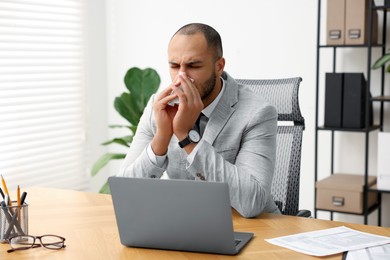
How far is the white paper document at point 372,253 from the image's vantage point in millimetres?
1422

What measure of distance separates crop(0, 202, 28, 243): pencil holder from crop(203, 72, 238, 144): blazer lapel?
681mm

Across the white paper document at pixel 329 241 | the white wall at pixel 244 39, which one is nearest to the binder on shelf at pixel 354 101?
the white wall at pixel 244 39

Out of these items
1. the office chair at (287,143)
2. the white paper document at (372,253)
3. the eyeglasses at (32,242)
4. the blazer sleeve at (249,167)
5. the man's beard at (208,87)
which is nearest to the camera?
the white paper document at (372,253)

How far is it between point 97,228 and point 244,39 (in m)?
2.43

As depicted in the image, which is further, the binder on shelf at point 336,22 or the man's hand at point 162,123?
the binder on shelf at point 336,22

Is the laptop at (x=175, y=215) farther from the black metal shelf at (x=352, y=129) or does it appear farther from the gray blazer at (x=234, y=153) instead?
the black metal shelf at (x=352, y=129)

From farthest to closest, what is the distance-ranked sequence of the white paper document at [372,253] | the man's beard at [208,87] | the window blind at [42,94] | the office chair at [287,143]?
the window blind at [42,94] → the office chair at [287,143] → the man's beard at [208,87] → the white paper document at [372,253]

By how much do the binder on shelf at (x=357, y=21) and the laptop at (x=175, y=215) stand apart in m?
2.06

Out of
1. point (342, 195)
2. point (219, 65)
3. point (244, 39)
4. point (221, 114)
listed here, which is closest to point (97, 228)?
point (221, 114)

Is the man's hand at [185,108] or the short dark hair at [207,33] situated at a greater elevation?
the short dark hair at [207,33]

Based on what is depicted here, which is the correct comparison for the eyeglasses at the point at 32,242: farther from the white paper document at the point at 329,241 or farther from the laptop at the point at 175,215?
the white paper document at the point at 329,241

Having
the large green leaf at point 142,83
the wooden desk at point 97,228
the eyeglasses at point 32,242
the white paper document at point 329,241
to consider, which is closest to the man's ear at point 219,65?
the wooden desk at point 97,228

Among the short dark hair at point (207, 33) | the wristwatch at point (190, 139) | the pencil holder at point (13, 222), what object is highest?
the short dark hair at point (207, 33)

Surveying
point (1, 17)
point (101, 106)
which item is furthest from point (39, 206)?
point (101, 106)
